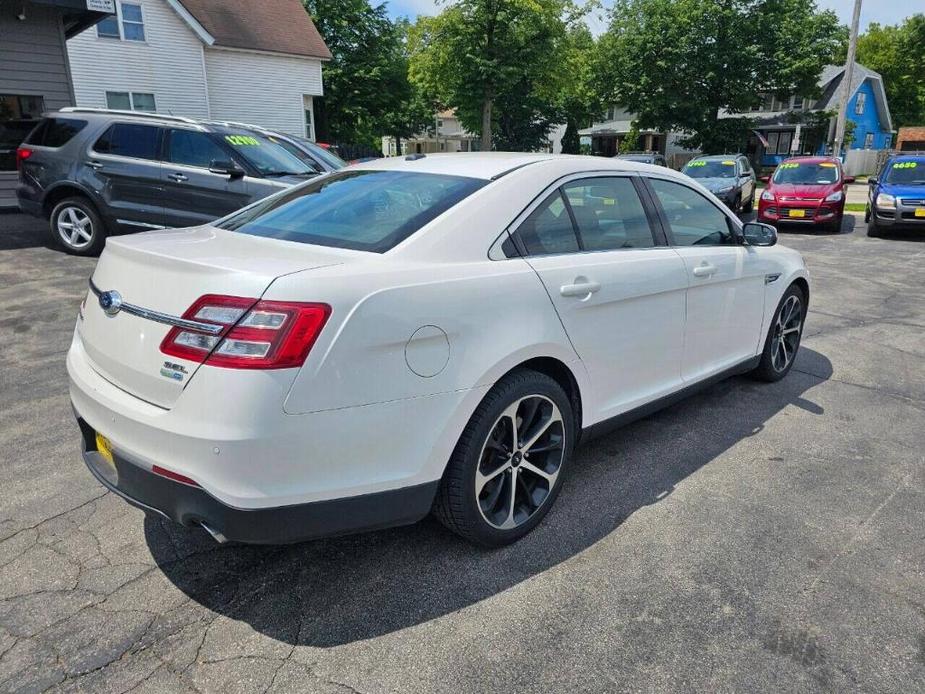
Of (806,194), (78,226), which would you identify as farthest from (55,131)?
(806,194)

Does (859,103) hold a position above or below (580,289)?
above

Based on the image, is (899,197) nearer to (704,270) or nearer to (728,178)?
(728,178)

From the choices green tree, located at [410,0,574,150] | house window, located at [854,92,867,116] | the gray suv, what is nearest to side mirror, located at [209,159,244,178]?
the gray suv

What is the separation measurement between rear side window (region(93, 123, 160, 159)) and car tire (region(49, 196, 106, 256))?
74 cm

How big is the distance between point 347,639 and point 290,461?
70cm

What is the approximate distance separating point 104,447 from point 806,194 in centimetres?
1547

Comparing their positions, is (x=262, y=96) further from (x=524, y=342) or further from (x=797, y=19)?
(x=797, y=19)

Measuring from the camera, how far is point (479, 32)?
29.3 meters

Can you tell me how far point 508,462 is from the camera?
2.75 m

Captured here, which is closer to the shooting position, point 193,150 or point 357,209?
point 357,209

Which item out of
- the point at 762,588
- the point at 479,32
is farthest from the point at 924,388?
the point at 479,32

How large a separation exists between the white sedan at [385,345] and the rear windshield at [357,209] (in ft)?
0.05

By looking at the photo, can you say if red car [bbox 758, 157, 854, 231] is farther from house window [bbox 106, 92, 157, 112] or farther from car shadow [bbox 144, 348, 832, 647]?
house window [bbox 106, 92, 157, 112]

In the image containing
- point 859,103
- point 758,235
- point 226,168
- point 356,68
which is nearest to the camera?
point 758,235
